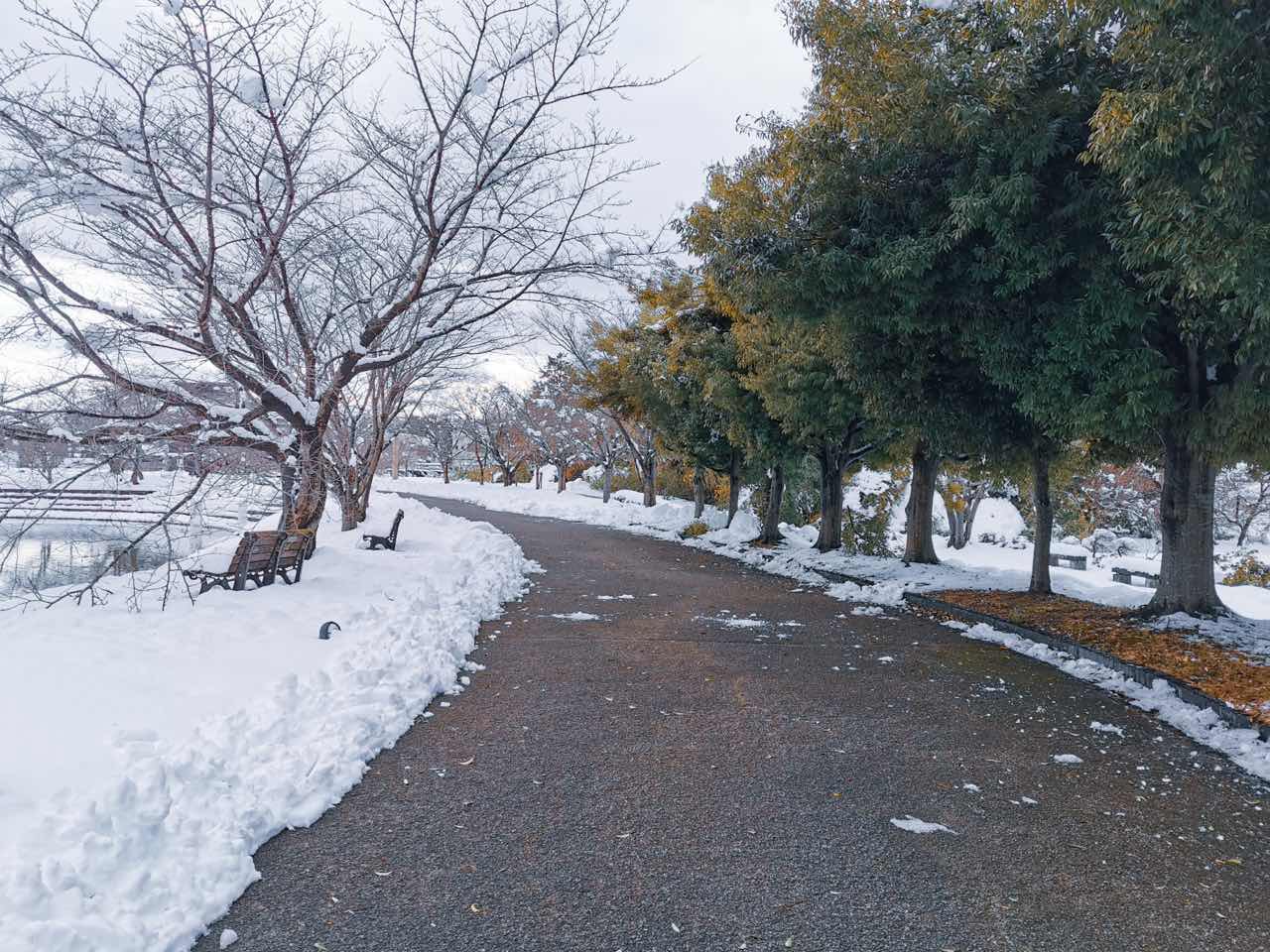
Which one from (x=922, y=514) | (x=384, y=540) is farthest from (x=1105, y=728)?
(x=384, y=540)

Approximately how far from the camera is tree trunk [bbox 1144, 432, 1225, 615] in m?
8.78

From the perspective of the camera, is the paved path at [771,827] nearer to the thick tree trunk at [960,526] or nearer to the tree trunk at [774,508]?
the tree trunk at [774,508]

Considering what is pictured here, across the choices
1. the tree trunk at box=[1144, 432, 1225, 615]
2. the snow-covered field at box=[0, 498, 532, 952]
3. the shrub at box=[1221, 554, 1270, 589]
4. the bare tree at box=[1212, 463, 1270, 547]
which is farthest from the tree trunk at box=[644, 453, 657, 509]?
the tree trunk at box=[1144, 432, 1225, 615]

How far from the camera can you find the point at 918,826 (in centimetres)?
388

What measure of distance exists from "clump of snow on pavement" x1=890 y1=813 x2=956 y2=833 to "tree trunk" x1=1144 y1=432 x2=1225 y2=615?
22.1 ft

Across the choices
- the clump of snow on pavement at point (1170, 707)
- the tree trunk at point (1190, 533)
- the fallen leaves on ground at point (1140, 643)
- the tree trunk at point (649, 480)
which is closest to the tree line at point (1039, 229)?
the tree trunk at point (1190, 533)

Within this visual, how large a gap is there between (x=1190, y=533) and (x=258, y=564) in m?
11.1

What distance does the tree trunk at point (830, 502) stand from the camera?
16797 millimetres

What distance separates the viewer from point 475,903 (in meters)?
3.11

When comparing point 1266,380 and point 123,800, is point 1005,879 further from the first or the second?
point 1266,380

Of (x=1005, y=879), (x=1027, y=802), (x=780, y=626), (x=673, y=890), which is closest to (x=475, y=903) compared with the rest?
(x=673, y=890)

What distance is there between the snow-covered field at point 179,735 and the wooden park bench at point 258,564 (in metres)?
0.27

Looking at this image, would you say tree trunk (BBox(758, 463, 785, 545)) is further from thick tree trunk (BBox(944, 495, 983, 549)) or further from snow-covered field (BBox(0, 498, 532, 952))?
thick tree trunk (BBox(944, 495, 983, 549))

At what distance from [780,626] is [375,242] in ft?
29.2
